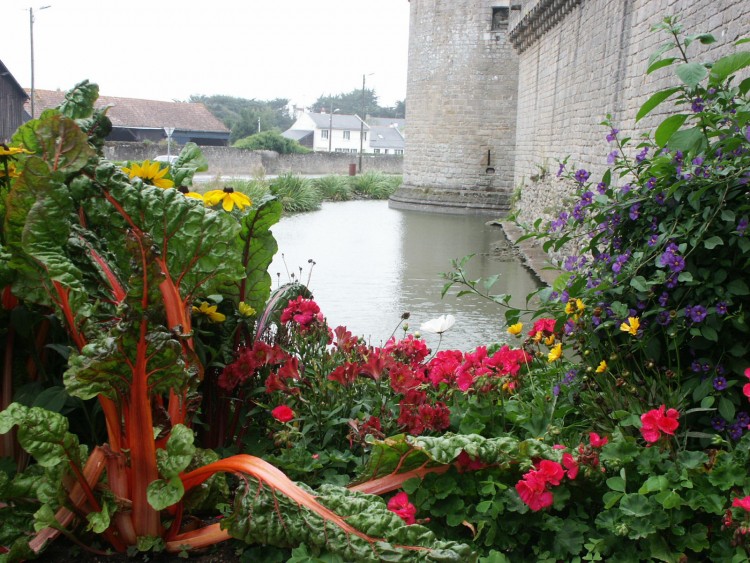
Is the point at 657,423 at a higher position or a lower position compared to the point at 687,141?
lower

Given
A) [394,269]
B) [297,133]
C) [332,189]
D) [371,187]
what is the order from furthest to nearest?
[297,133]
[371,187]
[332,189]
[394,269]

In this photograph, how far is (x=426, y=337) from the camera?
590cm

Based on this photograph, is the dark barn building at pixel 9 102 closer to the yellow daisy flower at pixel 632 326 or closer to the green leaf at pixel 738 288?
the yellow daisy flower at pixel 632 326

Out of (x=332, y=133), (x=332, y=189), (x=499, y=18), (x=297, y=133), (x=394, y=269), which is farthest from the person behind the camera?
(x=297, y=133)

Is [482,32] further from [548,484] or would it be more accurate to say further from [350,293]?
[548,484]

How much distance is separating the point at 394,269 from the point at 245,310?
757cm

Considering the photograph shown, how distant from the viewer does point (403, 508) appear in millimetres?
1928

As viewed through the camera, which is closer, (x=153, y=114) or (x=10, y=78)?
(x=10, y=78)

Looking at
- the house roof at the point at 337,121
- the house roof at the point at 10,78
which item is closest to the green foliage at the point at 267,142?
the house roof at the point at 10,78

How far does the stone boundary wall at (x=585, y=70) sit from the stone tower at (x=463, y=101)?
284 centimetres

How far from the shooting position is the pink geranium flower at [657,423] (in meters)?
2.00

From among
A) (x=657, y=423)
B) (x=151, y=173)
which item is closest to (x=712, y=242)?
(x=657, y=423)

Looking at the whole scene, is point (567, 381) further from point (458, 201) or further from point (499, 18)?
point (499, 18)

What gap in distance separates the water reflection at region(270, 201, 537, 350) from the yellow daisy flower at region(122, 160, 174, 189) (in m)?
1.22
